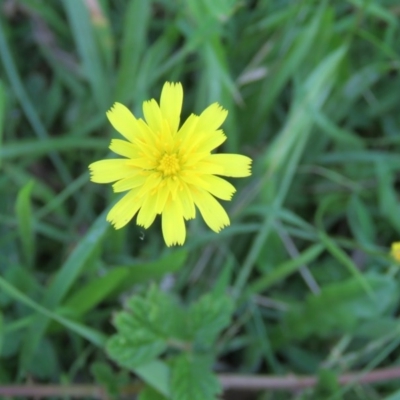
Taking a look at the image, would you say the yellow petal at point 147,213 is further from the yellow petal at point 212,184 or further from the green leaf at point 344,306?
the green leaf at point 344,306

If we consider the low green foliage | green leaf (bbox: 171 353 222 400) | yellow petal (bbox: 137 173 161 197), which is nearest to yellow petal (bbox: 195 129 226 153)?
yellow petal (bbox: 137 173 161 197)

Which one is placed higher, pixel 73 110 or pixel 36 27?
pixel 36 27

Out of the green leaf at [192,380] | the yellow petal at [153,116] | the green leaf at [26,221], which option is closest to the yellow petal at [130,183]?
the yellow petal at [153,116]

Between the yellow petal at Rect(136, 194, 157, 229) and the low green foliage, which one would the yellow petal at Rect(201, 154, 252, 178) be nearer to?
the yellow petal at Rect(136, 194, 157, 229)

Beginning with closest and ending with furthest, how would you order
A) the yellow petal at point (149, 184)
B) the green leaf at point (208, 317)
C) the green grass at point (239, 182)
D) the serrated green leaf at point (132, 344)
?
the yellow petal at point (149, 184) < the serrated green leaf at point (132, 344) < the green leaf at point (208, 317) < the green grass at point (239, 182)

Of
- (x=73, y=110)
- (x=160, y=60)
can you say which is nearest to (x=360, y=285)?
(x=160, y=60)

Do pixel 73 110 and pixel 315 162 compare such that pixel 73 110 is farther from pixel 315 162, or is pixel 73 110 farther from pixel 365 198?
pixel 365 198

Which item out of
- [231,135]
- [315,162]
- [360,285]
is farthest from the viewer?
[315,162]
